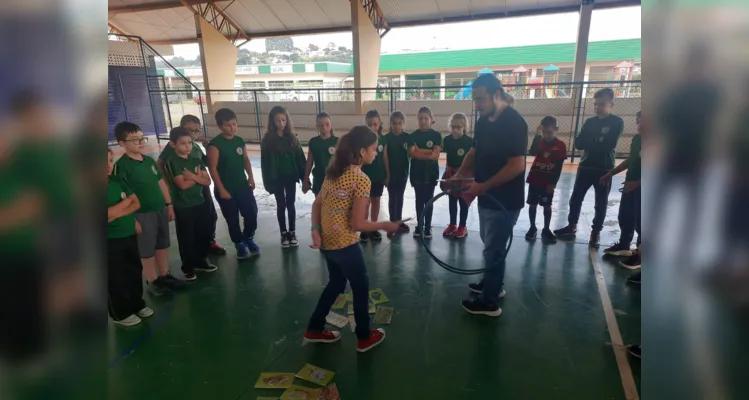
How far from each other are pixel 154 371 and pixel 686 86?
336 cm

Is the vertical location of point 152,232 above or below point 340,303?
above

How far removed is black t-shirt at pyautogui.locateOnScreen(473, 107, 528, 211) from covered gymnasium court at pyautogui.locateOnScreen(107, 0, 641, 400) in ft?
3.37

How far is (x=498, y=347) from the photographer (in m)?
3.08

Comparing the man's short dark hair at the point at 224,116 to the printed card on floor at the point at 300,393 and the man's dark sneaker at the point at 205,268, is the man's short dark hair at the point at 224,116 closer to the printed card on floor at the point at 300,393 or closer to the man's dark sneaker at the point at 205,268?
the man's dark sneaker at the point at 205,268

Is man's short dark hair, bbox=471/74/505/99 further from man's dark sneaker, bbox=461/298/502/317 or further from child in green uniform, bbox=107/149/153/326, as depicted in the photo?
child in green uniform, bbox=107/149/153/326

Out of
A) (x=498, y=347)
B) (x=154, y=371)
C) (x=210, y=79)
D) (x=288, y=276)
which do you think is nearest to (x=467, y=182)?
(x=498, y=347)

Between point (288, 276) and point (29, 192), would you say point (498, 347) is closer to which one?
point (288, 276)

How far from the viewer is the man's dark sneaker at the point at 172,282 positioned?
407 centimetres

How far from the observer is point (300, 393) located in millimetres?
2639

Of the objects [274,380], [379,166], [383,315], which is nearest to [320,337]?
[274,380]

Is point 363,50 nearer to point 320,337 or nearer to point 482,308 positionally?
point 482,308

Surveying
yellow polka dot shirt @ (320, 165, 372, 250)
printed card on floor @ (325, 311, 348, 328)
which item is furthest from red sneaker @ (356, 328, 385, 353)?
yellow polka dot shirt @ (320, 165, 372, 250)

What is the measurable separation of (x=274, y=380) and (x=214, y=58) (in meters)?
17.9

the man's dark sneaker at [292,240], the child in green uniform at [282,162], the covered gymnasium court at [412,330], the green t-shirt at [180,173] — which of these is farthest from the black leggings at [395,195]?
the green t-shirt at [180,173]
